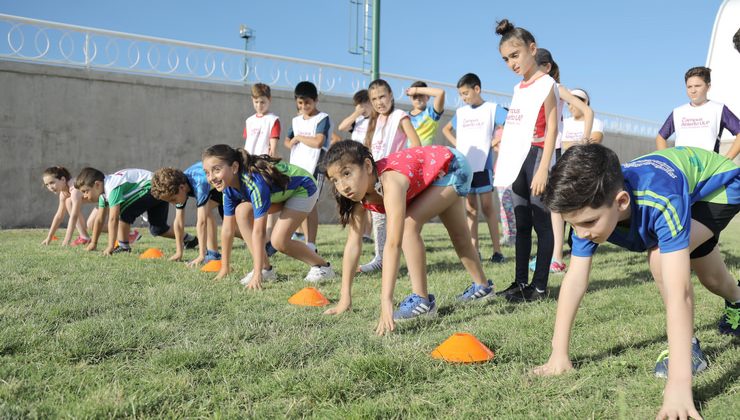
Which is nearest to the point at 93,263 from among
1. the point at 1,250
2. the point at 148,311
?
the point at 1,250

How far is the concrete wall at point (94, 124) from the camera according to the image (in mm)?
10766

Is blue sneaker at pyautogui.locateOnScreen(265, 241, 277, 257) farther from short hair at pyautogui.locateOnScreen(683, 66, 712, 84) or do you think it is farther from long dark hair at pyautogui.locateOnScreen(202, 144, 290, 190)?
short hair at pyautogui.locateOnScreen(683, 66, 712, 84)

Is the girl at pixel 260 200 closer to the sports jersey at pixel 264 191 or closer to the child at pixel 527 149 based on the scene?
the sports jersey at pixel 264 191

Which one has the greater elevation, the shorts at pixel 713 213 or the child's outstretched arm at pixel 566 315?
the shorts at pixel 713 213

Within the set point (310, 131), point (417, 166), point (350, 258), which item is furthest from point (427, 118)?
point (350, 258)

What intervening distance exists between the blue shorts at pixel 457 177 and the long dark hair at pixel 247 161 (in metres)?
1.70

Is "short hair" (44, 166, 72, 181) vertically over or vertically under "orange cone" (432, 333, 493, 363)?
over

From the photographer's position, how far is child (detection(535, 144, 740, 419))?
219cm

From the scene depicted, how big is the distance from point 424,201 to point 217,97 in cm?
957

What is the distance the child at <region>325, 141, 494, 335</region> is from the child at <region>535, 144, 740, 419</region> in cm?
113

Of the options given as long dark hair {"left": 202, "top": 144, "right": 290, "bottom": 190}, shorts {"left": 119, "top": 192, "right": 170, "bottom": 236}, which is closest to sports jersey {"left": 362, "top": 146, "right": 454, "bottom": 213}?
long dark hair {"left": 202, "top": 144, "right": 290, "bottom": 190}

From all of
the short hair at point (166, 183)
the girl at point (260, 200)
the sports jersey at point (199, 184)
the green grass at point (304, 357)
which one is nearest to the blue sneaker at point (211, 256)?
the sports jersey at point (199, 184)

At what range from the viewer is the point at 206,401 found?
2299 millimetres

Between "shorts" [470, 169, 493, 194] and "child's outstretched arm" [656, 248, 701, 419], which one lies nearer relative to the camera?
"child's outstretched arm" [656, 248, 701, 419]
